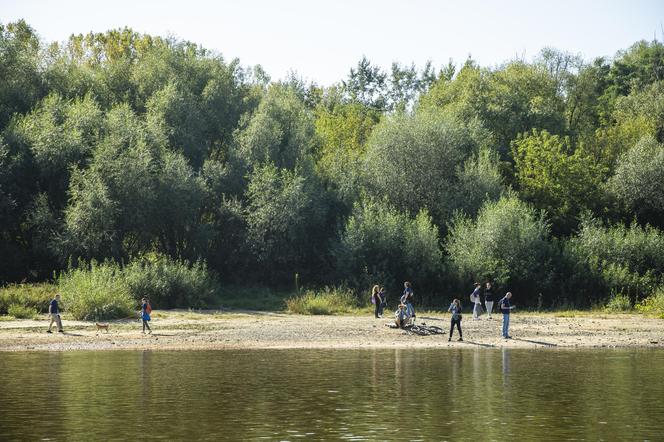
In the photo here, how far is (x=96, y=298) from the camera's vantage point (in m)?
45.6

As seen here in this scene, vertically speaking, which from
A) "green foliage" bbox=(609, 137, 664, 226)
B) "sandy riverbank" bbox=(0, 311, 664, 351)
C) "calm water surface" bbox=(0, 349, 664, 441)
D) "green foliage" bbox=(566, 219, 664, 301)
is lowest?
"calm water surface" bbox=(0, 349, 664, 441)

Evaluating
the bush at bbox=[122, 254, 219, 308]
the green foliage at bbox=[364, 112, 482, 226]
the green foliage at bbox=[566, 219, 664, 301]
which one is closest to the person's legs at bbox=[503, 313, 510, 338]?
the green foliage at bbox=[566, 219, 664, 301]

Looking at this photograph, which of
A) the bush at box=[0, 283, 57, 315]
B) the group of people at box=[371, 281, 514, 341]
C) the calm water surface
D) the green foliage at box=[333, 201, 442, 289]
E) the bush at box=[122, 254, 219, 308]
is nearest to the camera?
the calm water surface

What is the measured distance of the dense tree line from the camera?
177ft

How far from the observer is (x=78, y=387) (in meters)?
26.5

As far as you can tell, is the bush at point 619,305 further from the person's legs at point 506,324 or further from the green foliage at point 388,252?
the person's legs at point 506,324

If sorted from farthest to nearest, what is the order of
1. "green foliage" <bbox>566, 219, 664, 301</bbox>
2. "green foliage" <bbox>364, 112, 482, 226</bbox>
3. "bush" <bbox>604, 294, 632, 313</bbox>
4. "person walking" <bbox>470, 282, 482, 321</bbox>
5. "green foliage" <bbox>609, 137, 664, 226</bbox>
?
"green foliage" <bbox>364, 112, 482, 226</bbox>
"green foliage" <bbox>609, 137, 664, 226</bbox>
"green foliage" <bbox>566, 219, 664, 301</bbox>
"bush" <bbox>604, 294, 632, 313</bbox>
"person walking" <bbox>470, 282, 482, 321</bbox>

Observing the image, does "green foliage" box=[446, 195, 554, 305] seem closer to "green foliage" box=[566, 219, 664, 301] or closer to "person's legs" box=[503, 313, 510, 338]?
"green foliage" box=[566, 219, 664, 301]

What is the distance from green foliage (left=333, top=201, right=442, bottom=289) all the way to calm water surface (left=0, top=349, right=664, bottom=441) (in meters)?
19.0

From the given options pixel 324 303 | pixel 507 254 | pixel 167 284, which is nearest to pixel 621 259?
pixel 507 254

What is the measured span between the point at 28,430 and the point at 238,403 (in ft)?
19.3

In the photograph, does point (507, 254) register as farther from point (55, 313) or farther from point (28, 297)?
point (28, 297)

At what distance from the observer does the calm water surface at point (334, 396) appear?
2066 cm

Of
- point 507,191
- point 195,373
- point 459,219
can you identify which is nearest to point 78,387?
point 195,373
